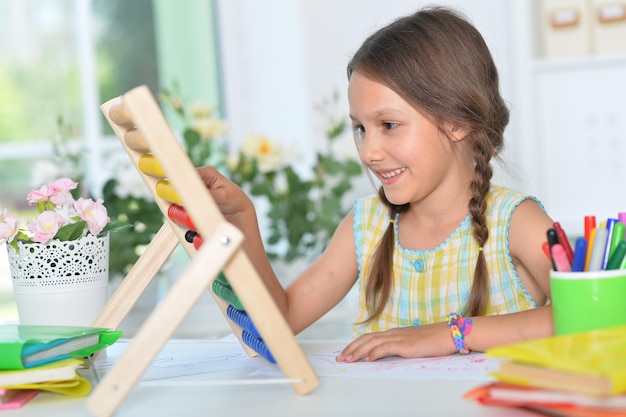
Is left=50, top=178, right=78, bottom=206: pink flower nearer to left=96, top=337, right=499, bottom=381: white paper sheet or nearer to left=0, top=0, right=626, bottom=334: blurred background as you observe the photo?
left=96, top=337, right=499, bottom=381: white paper sheet

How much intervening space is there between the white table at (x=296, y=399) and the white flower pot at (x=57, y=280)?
0.19 meters

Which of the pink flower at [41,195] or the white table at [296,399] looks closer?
the white table at [296,399]

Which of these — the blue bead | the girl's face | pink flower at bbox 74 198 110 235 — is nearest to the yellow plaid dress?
the blue bead

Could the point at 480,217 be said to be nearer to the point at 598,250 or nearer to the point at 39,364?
the point at 598,250

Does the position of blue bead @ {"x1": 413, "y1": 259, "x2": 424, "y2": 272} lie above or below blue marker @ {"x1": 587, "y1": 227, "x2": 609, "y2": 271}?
below

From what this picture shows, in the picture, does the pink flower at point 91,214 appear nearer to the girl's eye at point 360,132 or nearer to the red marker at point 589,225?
the girl's eye at point 360,132

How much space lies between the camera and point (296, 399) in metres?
0.92

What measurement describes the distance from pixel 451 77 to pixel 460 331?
1.41ft

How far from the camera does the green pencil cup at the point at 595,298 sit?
3.09ft

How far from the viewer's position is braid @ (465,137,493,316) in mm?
1424

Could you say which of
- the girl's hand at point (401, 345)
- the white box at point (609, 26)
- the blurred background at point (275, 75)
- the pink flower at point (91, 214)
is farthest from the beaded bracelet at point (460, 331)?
the white box at point (609, 26)

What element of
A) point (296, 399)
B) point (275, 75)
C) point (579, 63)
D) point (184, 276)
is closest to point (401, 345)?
point (296, 399)

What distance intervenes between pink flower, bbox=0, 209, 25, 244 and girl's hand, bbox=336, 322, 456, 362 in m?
0.46

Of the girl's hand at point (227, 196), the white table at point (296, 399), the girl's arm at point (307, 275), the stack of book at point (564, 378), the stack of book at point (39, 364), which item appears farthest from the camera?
the girl's arm at point (307, 275)
